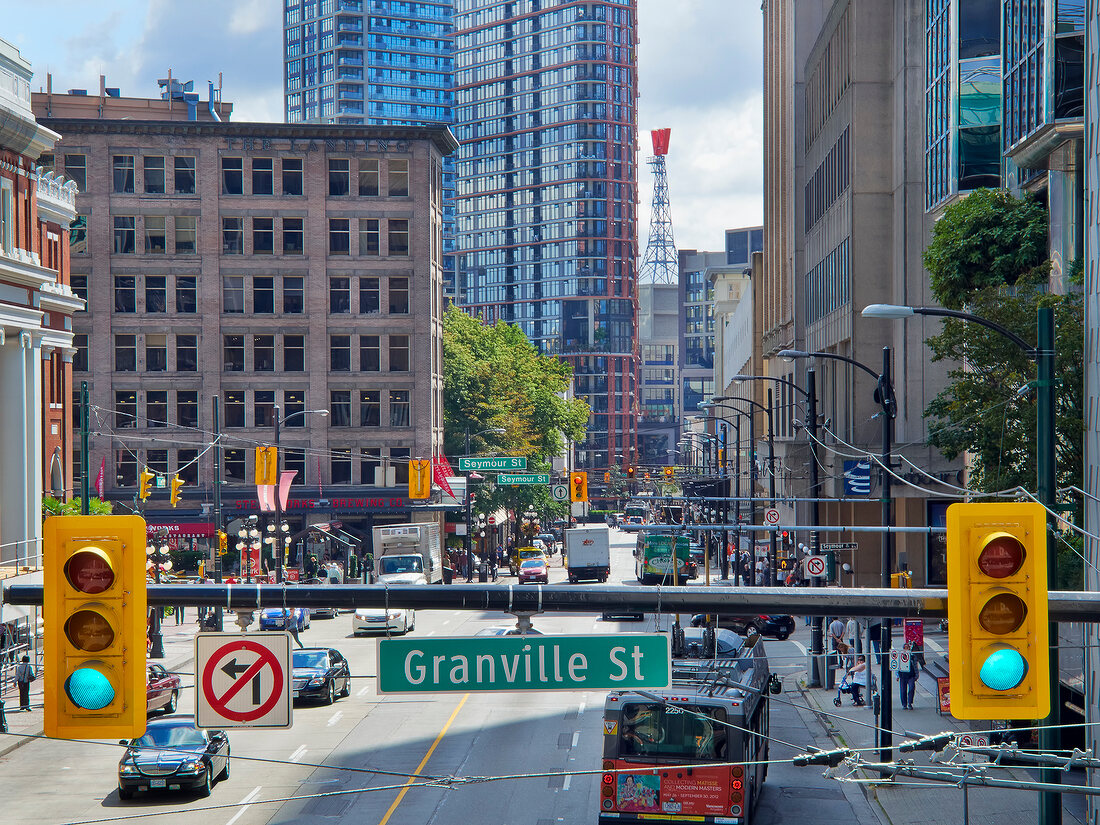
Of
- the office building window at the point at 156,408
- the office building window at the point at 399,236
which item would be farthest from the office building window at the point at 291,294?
the office building window at the point at 156,408

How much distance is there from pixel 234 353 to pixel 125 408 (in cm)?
713

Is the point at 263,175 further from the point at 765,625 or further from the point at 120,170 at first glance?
the point at 765,625

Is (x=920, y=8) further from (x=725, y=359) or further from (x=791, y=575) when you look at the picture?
(x=725, y=359)

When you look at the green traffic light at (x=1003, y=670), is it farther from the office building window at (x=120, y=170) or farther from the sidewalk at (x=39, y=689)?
the office building window at (x=120, y=170)

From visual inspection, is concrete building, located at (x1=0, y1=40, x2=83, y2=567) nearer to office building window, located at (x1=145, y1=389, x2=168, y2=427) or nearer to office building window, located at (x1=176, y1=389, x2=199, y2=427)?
office building window, located at (x1=145, y1=389, x2=168, y2=427)

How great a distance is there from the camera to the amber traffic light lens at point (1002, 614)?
8219 millimetres

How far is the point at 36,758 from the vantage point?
3080cm

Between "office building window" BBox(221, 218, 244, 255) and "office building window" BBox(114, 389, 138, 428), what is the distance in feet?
33.5

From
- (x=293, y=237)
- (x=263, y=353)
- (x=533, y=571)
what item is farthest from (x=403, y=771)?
(x=293, y=237)

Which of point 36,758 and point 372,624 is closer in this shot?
point 36,758

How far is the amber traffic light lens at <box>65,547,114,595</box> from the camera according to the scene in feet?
26.2

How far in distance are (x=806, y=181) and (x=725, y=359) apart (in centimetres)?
8906

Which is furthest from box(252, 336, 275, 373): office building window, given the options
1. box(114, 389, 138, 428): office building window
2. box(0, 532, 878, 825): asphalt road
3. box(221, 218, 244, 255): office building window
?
box(0, 532, 878, 825): asphalt road

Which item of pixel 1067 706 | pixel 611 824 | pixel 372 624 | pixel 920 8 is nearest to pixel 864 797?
pixel 1067 706
